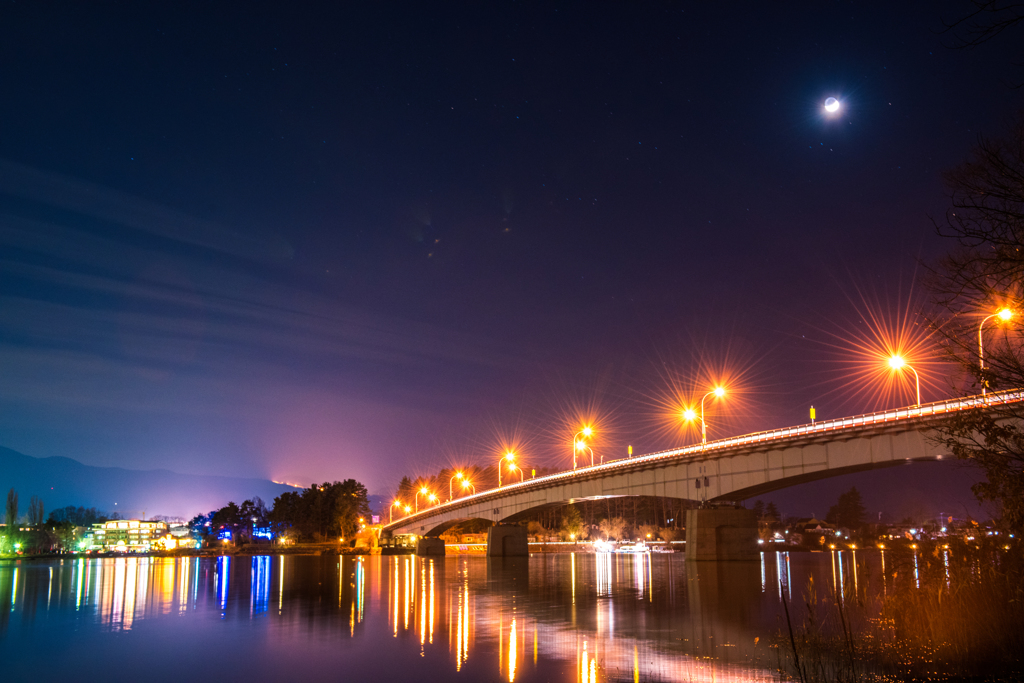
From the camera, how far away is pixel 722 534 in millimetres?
72062

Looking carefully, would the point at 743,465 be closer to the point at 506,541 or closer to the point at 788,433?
the point at 788,433

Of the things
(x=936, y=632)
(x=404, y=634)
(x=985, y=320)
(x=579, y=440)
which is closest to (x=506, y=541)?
(x=579, y=440)

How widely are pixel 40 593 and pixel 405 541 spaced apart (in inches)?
5801

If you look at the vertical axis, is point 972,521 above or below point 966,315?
below

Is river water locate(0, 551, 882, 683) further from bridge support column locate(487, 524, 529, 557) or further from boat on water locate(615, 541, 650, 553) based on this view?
boat on water locate(615, 541, 650, 553)

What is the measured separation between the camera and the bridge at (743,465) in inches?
2110

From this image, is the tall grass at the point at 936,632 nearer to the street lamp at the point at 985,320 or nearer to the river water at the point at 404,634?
the river water at the point at 404,634

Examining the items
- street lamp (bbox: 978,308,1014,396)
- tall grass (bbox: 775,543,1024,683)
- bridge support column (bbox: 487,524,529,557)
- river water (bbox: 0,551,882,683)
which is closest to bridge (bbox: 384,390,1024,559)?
bridge support column (bbox: 487,524,529,557)

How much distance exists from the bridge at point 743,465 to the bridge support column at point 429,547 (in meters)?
40.6

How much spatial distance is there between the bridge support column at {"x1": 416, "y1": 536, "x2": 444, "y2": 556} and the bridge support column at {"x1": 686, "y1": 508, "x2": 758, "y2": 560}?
7435 cm

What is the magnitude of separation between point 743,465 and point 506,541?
5030cm

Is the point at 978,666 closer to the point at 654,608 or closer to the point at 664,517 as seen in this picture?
the point at 654,608

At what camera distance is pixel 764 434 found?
212 ft

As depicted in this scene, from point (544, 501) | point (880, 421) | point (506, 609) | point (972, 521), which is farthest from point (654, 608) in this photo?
point (544, 501)
